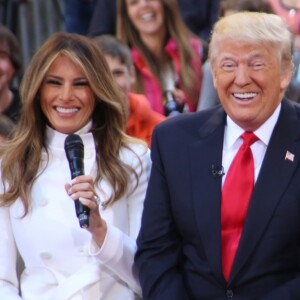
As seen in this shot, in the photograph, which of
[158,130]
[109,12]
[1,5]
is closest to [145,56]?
[109,12]

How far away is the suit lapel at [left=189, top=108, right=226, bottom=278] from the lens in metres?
3.73

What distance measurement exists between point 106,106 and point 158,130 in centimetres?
51

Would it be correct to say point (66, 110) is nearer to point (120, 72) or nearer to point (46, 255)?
point (46, 255)

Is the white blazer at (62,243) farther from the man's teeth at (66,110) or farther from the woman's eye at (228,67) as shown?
the woman's eye at (228,67)

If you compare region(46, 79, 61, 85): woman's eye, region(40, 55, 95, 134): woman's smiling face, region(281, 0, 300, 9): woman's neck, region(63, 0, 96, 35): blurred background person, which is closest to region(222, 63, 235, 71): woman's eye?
region(40, 55, 95, 134): woman's smiling face

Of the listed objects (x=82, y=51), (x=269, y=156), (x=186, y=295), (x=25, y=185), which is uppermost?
(x=82, y=51)

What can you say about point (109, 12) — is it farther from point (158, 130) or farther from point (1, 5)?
point (158, 130)

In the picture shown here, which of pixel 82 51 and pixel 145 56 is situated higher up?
pixel 82 51

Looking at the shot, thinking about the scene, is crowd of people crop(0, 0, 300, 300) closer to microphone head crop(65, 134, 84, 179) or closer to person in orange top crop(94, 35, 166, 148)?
microphone head crop(65, 134, 84, 179)

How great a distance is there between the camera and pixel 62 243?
13.6ft

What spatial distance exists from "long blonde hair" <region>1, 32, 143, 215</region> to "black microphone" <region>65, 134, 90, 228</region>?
453mm

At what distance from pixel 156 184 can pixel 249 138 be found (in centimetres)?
41

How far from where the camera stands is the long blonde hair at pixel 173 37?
6.11m

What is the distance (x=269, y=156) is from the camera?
3.77 meters
